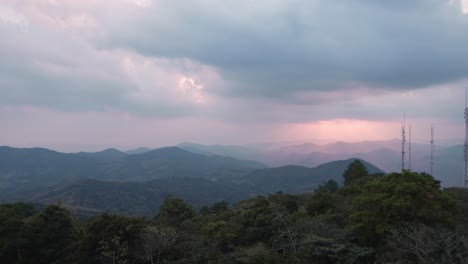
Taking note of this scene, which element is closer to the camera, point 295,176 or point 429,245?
point 429,245

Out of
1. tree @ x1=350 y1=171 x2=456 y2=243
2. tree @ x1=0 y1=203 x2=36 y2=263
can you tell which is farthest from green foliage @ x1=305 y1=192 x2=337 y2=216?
tree @ x1=0 y1=203 x2=36 y2=263

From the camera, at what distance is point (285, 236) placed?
55.1 feet

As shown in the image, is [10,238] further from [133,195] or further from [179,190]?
[179,190]

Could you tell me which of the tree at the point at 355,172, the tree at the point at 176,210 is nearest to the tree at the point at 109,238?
the tree at the point at 176,210

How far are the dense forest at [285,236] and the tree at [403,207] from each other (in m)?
0.04

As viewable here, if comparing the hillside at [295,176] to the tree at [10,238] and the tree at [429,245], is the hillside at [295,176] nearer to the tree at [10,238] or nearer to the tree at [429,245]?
the tree at [10,238]

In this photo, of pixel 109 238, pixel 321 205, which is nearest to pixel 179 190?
pixel 321 205

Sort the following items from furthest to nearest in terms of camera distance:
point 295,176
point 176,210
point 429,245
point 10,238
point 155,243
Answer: point 295,176, point 176,210, point 10,238, point 155,243, point 429,245

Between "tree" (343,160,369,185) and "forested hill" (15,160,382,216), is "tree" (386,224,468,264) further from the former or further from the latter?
"forested hill" (15,160,382,216)

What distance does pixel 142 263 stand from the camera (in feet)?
53.8

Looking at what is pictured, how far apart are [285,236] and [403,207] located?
5767 millimetres

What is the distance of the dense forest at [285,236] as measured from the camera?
42.9 ft

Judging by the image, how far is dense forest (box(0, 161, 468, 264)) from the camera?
514 inches

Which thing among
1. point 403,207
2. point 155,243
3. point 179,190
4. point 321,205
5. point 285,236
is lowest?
point 179,190
